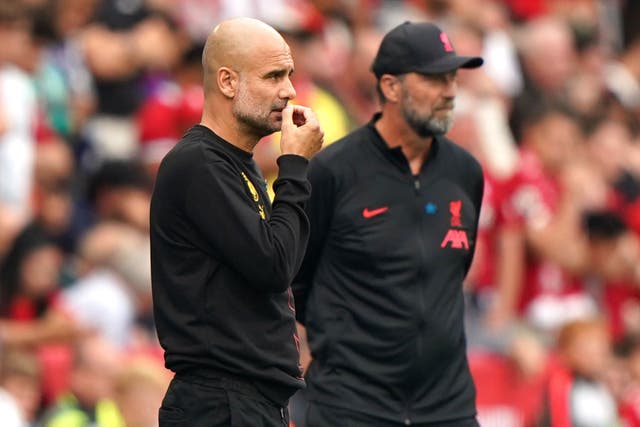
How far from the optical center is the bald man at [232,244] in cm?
516

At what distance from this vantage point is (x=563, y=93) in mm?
14461

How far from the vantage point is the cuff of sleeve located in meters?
5.26

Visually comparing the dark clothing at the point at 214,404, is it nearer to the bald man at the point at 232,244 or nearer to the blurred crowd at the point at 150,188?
the bald man at the point at 232,244

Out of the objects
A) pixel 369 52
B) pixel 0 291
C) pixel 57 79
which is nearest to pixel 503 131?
pixel 369 52

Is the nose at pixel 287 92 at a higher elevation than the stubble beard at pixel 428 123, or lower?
higher

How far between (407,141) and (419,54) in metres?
0.38

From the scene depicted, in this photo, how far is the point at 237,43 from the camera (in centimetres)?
534

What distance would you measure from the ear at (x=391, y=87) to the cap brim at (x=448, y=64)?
0.13m

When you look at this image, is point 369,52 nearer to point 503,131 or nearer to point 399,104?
point 503,131

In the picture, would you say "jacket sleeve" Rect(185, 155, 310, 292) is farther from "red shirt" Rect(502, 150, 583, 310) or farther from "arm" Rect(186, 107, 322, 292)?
"red shirt" Rect(502, 150, 583, 310)

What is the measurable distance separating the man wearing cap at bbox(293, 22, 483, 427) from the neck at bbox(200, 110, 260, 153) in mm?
1391


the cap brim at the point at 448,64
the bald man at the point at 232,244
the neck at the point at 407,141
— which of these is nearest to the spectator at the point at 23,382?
the neck at the point at 407,141

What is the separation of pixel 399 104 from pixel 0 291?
3624 mm

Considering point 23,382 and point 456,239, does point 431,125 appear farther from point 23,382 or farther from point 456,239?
point 23,382
